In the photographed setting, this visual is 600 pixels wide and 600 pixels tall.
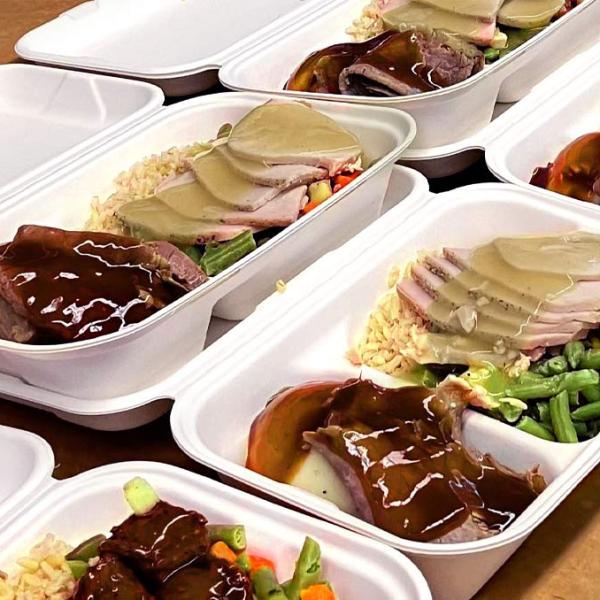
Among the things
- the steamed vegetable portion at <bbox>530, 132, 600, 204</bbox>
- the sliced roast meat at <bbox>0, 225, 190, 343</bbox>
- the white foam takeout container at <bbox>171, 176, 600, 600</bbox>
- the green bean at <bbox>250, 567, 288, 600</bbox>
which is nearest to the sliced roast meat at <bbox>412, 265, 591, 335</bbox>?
the white foam takeout container at <bbox>171, 176, 600, 600</bbox>

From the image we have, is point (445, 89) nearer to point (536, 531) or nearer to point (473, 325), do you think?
point (473, 325)

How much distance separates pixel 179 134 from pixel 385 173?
561 millimetres

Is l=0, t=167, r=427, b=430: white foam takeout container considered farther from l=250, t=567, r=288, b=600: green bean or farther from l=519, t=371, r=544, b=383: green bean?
l=519, t=371, r=544, b=383: green bean

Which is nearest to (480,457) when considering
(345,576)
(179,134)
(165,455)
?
(345,576)

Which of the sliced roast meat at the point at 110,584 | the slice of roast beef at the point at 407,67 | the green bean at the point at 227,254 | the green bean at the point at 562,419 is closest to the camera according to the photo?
the sliced roast meat at the point at 110,584

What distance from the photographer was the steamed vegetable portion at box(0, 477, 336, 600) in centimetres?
135

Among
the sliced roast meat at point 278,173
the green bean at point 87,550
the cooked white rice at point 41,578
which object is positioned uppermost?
the sliced roast meat at point 278,173

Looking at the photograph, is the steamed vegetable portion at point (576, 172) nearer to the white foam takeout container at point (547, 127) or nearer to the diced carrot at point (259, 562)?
the white foam takeout container at point (547, 127)

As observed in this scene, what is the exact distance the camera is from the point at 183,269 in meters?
1.92

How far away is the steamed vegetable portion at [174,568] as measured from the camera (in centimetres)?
135

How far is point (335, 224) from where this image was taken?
83.0 inches

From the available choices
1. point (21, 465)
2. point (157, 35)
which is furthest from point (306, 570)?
point (157, 35)

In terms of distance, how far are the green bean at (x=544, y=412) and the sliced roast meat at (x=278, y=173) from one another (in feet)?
2.18

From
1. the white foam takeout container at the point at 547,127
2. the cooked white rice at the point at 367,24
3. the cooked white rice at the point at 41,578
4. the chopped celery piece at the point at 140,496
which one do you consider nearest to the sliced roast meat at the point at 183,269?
the chopped celery piece at the point at 140,496
